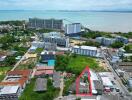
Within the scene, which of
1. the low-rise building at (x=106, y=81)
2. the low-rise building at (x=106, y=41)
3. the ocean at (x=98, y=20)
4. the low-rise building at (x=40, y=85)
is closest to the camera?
the low-rise building at (x=40, y=85)

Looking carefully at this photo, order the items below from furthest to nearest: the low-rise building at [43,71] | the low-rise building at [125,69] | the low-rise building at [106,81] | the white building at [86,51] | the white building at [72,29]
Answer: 1. the white building at [72,29]
2. the white building at [86,51]
3. the low-rise building at [125,69]
4. the low-rise building at [43,71]
5. the low-rise building at [106,81]

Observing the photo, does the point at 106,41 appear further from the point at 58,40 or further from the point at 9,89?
the point at 9,89

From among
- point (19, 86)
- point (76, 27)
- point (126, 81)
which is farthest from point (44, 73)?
point (76, 27)

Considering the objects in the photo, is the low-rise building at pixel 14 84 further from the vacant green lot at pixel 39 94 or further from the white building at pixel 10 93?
the vacant green lot at pixel 39 94

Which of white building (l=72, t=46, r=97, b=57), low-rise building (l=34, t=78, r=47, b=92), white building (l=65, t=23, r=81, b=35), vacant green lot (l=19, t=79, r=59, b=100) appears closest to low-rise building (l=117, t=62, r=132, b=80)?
white building (l=72, t=46, r=97, b=57)

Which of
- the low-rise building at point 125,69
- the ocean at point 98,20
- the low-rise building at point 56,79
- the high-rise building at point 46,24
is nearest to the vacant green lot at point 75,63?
the low-rise building at point 56,79

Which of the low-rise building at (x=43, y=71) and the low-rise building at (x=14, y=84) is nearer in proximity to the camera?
the low-rise building at (x=14, y=84)

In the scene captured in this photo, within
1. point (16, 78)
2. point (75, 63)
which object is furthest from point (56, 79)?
point (75, 63)

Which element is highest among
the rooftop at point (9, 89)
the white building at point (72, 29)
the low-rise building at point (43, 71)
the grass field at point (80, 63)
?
the white building at point (72, 29)

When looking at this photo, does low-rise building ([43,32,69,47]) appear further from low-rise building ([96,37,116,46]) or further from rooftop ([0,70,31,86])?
rooftop ([0,70,31,86])
